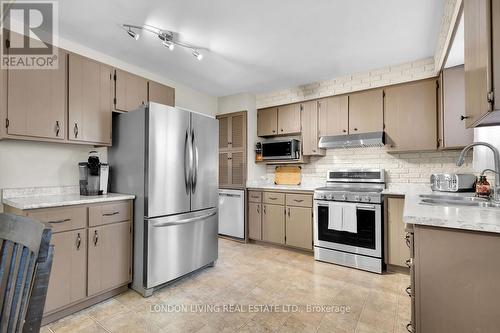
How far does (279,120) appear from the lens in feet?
13.8

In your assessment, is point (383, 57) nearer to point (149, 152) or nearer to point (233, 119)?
point (233, 119)

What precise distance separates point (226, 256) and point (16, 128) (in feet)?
8.71

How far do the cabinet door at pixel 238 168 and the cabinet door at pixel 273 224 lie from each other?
0.62 metres

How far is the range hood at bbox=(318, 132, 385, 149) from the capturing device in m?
3.22

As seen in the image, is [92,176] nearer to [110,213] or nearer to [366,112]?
[110,213]

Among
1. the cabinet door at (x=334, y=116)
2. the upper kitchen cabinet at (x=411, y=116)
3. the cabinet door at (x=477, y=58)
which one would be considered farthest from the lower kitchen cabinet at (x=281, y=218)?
the cabinet door at (x=477, y=58)

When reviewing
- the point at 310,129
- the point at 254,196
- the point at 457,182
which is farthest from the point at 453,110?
the point at 254,196

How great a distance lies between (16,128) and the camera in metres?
2.06

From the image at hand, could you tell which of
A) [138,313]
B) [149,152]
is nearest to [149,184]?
[149,152]

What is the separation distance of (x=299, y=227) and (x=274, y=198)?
1.87 ft

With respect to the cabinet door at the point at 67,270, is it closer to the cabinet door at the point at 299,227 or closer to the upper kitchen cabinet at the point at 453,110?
the cabinet door at the point at 299,227

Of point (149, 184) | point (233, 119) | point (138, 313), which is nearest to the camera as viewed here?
point (138, 313)

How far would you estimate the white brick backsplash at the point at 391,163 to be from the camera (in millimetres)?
3062

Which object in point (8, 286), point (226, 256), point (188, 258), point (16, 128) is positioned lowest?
point (226, 256)
